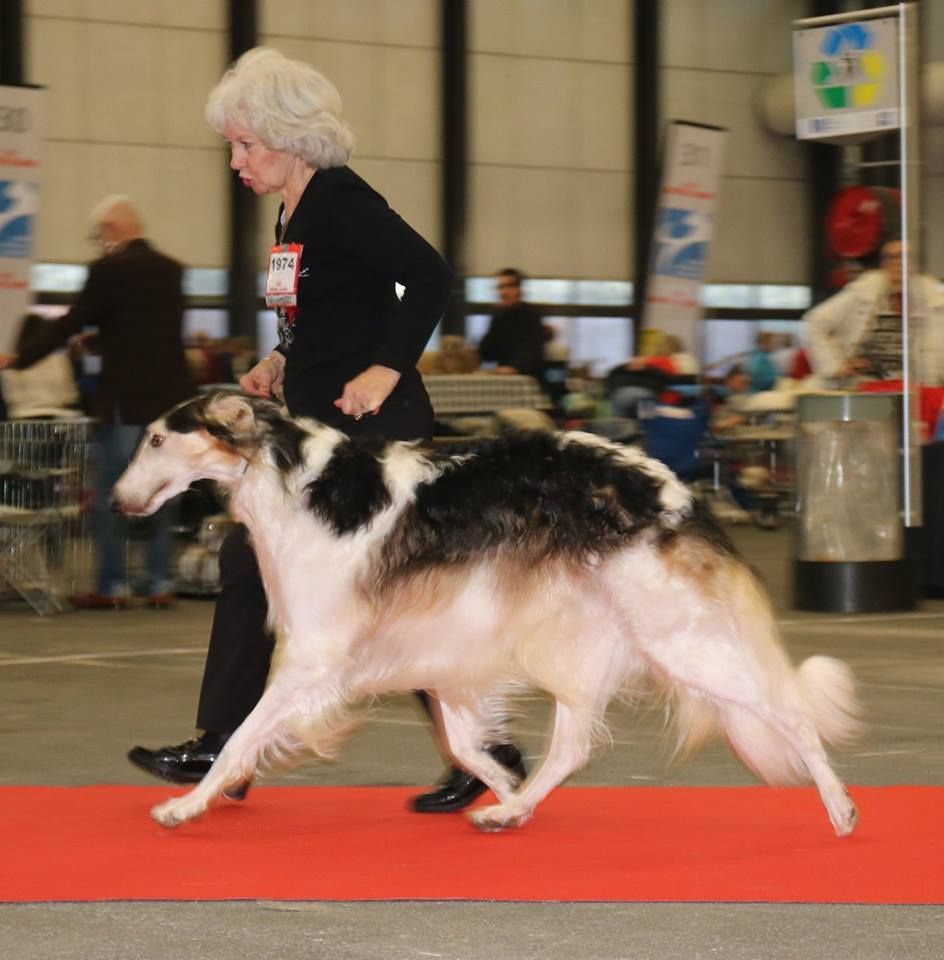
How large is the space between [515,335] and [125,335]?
439cm

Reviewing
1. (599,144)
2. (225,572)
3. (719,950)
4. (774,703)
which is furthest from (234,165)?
(599,144)

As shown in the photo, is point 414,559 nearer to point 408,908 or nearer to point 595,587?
point 595,587

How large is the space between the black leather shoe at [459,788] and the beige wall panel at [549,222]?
55.7 ft

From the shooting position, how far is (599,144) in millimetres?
22312

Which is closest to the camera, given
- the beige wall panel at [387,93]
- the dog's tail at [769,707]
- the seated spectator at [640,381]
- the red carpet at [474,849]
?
the red carpet at [474,849]

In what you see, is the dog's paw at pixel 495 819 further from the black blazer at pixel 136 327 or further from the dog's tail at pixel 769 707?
the black blazer at pixel 136 327

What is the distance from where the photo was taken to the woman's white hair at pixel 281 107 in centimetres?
452

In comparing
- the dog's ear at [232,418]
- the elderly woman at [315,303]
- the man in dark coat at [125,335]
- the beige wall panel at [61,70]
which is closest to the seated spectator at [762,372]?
the beige wall panel at [61,70]

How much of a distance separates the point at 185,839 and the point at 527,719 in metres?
2.18

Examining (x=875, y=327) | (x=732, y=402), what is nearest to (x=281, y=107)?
(x=875, y=327)

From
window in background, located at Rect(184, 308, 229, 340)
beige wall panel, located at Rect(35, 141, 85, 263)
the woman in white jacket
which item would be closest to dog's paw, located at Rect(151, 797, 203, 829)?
the woman in white jacket

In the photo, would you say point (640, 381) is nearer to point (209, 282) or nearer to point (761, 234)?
point (209, 282)

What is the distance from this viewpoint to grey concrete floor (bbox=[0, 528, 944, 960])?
336 centimetres

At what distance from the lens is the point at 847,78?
9906 mm
